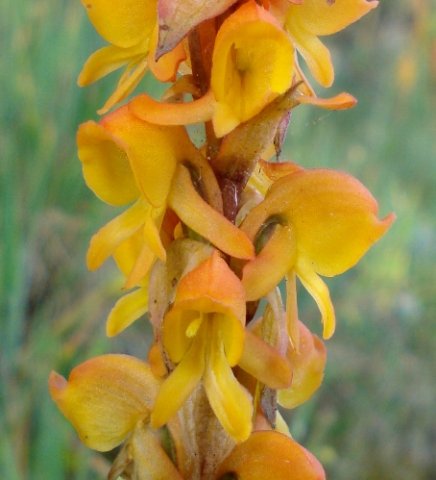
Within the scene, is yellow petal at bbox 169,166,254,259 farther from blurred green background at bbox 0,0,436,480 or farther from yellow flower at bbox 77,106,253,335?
blurred green background at bbox 0,0,436,480

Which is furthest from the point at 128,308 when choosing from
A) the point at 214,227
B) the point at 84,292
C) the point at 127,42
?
the point at 84,292

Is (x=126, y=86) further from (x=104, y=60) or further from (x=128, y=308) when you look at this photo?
(x=128, y=308)

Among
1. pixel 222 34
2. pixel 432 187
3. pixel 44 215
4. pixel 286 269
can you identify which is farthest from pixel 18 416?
pixel 432 187

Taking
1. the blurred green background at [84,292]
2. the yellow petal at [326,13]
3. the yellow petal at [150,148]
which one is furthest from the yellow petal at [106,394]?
the blurred green background at [84,292]

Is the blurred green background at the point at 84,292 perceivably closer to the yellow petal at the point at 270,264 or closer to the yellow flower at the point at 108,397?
the yellow flower at the point at 108,397

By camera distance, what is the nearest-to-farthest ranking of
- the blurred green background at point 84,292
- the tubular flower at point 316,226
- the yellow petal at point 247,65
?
the yellow petal at point 247,65 < the tubular flower at point 316,226 < the blurred green background at point 84,292
